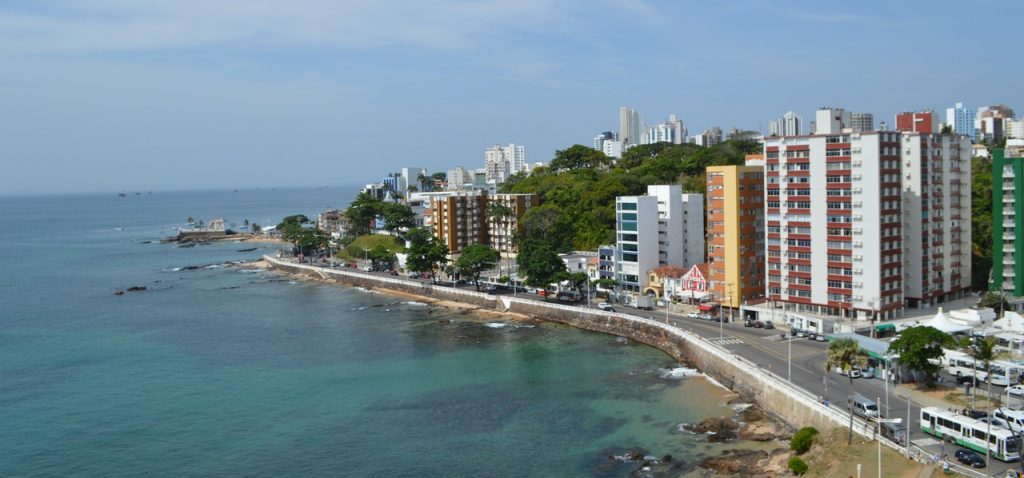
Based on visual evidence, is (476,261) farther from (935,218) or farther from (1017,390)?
(1017,390)

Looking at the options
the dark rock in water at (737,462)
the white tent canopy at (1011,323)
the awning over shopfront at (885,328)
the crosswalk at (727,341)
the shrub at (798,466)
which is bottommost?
the dark rock in water at (737,462)

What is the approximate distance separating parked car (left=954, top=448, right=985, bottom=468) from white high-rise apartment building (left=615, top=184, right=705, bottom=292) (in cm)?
4322

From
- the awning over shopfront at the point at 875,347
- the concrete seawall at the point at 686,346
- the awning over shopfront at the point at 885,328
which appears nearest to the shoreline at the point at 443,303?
the concrete seawall at the point at 686,346

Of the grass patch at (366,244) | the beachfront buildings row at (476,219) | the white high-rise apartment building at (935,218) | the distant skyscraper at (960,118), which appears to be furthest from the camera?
the distant skyscraper at (960,118)

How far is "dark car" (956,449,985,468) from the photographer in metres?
29.7

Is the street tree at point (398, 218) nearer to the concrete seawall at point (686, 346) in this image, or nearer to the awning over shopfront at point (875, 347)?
the concrete seawall at point (686, 346)

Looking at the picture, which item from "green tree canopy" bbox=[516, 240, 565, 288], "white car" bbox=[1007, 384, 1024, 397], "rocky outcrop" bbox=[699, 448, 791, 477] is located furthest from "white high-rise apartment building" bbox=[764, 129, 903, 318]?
"rocky outcrop" bbox=[699, 448, 791, 477]

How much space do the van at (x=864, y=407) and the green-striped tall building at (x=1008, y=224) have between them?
95.9 feet

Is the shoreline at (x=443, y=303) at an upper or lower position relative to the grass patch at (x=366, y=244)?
lower

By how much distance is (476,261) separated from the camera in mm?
84250

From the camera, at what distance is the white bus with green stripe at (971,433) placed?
29875 mm

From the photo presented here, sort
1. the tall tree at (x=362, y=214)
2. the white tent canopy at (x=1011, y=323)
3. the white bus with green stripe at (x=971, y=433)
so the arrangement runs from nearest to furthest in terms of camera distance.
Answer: the white bus with green stripe at (x=971, y=433), the white tent canopy at (x=1011, y=323), the tall tree at (x=362, y=214)

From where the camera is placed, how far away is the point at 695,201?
2982 inches

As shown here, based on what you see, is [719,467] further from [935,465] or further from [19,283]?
[19,283]
